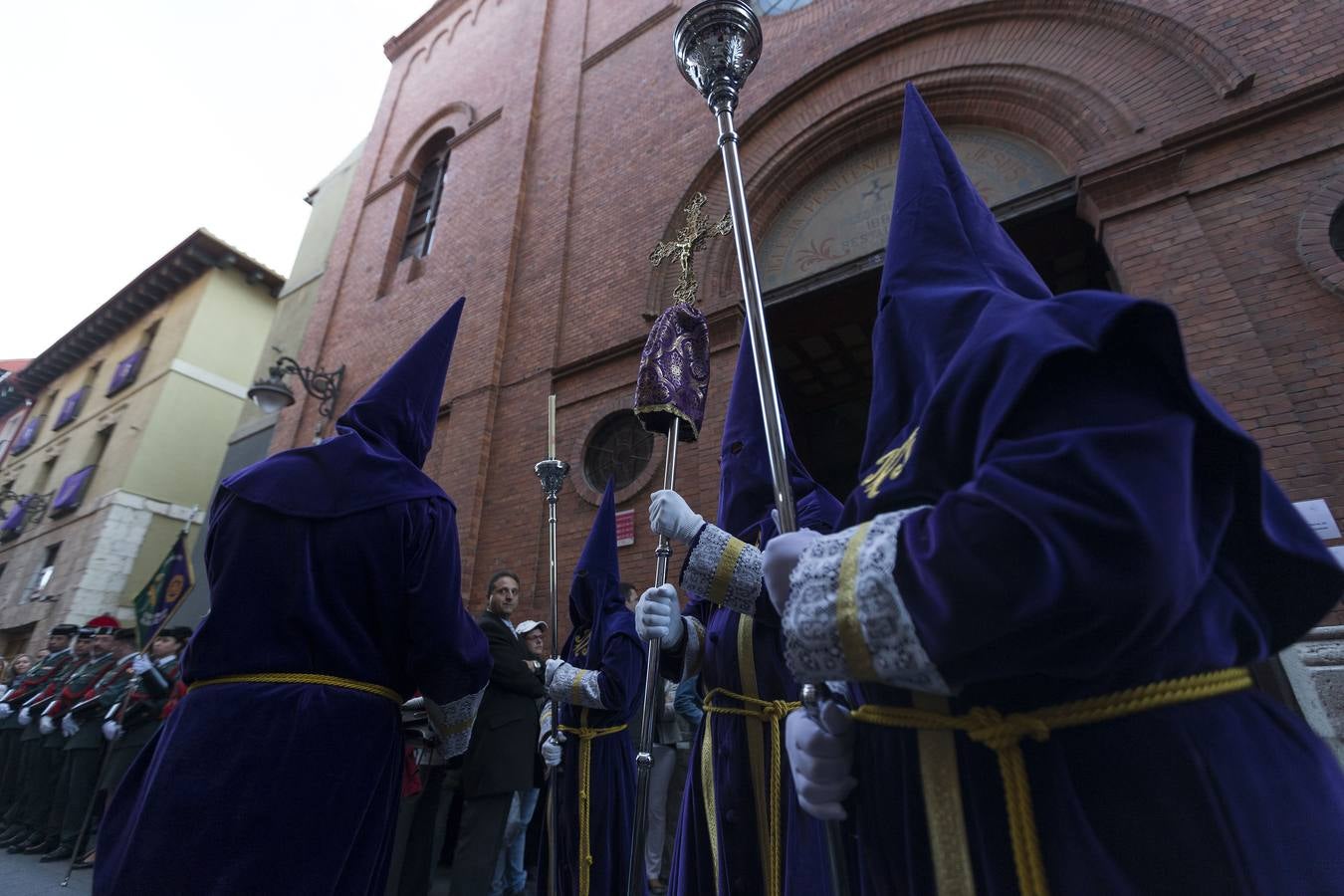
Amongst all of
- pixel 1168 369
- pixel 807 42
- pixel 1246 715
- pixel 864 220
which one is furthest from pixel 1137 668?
pixel 807 42

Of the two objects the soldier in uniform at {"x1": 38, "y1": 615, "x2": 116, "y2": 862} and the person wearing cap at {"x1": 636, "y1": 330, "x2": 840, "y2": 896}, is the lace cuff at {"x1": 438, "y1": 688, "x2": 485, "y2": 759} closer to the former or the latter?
the person wearing cap at {"x1": 636, "y1": 330, "x2": 840, "y2": 896}

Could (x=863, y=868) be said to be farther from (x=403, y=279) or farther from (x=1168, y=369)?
(x=403, y=279)

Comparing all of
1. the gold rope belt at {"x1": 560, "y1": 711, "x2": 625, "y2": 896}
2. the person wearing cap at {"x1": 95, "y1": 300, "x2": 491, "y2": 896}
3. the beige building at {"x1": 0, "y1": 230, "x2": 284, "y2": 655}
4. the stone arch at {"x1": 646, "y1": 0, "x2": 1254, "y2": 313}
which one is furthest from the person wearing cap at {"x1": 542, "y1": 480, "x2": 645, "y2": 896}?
the beige building at {"x1": 0, "y1": 230, "x2": 284, "y2": 655}

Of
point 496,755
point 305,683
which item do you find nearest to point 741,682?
point 305,683

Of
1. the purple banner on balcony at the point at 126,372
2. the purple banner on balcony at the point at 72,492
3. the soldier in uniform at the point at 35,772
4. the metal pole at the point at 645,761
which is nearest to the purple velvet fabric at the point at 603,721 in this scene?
the metal pole at the point at 645,761

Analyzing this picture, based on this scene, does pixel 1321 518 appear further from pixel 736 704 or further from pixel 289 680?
pixel 289 680

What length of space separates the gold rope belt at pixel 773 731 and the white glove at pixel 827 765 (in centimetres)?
107

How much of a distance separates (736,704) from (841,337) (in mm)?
7041

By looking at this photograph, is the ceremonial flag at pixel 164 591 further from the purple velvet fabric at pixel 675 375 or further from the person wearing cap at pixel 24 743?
the purple velvet fabric at pixel 675 375

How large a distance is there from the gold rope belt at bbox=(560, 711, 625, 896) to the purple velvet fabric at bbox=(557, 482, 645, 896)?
3cm

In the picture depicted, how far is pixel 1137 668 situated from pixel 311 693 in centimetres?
214

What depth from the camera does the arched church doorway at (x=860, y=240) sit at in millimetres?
6422

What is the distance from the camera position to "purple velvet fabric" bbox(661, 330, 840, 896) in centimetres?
205

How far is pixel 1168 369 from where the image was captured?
0.90 m
